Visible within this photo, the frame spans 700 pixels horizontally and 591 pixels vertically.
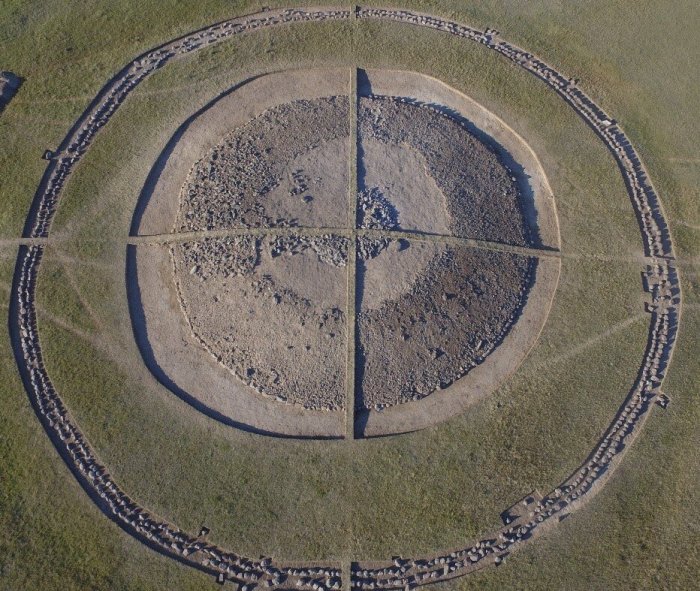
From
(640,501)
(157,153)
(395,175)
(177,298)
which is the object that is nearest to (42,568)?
(177,298)

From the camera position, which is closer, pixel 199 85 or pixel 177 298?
pixel 177 298

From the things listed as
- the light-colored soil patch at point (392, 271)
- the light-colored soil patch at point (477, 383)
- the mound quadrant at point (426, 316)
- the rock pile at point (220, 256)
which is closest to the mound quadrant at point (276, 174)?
the rock pile at point (220, 256)

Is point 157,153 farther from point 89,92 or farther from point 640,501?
point 640,501

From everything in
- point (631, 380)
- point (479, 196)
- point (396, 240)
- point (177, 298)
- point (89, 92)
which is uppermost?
point (89, 92)

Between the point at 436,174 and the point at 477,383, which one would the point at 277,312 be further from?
the point at 436,174

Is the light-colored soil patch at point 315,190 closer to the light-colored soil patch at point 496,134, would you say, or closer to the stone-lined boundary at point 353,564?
A: the light-colored soil patch at point 496,134

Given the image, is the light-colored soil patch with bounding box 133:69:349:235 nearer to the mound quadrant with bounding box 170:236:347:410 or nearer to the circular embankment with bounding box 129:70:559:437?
the circular embankment with bounding box 129:70:559:437

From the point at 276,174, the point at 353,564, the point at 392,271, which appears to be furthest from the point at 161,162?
the point at 353,564

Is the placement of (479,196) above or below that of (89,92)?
below
